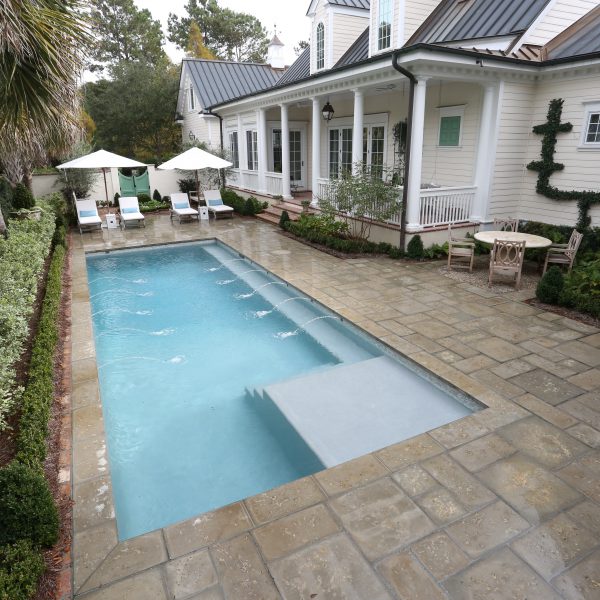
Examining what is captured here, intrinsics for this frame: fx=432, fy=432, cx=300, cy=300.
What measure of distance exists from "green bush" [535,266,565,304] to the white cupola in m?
19.6

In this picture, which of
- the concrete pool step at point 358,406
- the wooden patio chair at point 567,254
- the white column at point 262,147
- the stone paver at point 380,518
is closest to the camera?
the stone paver at point 380,518

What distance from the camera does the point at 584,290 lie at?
6.75m

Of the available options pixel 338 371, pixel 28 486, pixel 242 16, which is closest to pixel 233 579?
pixel 28 486

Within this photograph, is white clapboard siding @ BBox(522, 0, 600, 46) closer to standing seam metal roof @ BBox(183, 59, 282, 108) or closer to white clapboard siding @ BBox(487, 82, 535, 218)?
white clapboard siding @ BBox(487, 82, 535, 218)

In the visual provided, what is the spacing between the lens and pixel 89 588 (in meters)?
2.57

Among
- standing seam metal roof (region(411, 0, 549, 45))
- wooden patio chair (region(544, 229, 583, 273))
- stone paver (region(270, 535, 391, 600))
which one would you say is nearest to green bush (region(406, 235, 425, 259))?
wooden patio chair (region(544, 229, 583, 273))

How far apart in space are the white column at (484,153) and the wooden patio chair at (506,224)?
1.23ft

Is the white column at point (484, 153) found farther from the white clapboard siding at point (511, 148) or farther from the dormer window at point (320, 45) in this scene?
the dormer window at point (320, 45)

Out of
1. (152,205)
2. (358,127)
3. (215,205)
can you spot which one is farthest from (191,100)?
(358,127)

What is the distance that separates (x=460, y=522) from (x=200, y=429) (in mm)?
2769

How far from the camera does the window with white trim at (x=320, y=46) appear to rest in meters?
13.6

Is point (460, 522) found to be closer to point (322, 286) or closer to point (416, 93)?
point (322, 286)

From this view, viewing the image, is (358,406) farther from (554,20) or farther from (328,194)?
(554,20)

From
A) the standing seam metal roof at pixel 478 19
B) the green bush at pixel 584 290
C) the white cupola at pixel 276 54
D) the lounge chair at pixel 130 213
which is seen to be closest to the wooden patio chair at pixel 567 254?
the green bush at pixel 584 290
